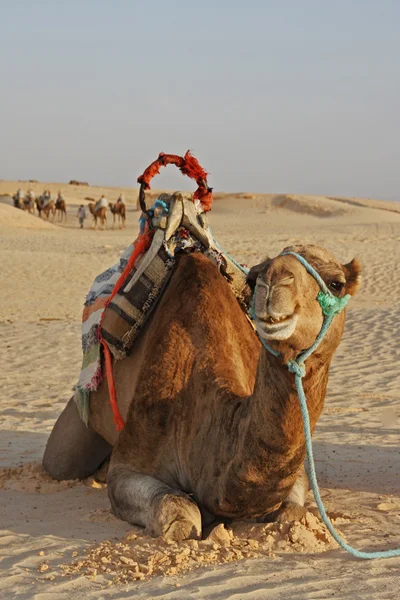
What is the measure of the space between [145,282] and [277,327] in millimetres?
2208

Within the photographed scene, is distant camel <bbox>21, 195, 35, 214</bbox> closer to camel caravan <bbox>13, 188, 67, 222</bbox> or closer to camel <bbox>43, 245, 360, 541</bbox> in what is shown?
camel caravan <bbox>13, 188, 67, 222</bbox>

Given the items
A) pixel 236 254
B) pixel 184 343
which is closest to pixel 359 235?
pixel 236 254

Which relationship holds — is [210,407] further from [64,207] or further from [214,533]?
[64,207]

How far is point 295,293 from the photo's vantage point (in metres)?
3.28

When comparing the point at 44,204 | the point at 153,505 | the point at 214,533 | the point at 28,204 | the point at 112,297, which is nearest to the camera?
the point at 214,533

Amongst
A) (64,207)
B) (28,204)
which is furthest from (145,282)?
(28,204)

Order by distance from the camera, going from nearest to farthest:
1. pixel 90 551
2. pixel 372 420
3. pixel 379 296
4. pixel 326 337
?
1. pixel 326 337
2. pixel 90 551
3. pixel 372 420
4. pixel 379 296

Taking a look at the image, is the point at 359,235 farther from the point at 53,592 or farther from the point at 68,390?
the point at 53,592

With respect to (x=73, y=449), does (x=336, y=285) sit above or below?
above

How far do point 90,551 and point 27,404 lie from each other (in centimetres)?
481

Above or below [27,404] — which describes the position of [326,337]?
above

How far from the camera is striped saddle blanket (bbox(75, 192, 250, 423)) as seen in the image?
532cm

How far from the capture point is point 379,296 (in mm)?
18141

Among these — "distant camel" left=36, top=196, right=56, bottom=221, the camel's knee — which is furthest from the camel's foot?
"distant camel" left=36, top=196, right=56, bottom=221
